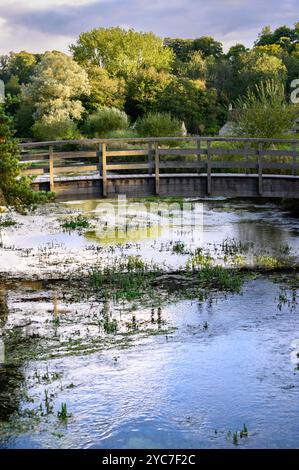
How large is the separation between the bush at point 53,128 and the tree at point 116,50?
24.1 metres

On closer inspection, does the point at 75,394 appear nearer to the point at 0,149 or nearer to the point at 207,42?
the point at 0,149

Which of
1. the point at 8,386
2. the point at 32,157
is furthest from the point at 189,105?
the point at 8,386

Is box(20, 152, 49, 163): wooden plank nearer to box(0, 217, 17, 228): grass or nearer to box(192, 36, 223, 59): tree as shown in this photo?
box(0, 217, 17, 228): grass

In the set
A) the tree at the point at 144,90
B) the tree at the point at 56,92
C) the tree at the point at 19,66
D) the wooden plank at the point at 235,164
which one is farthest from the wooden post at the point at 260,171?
the tree at the point at 19,66

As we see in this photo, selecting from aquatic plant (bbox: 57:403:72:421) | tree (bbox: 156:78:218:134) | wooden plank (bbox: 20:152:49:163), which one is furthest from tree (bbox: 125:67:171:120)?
aquatic plant (bbox: 57:403:72:421)

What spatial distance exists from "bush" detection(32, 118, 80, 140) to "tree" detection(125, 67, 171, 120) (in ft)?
28.7

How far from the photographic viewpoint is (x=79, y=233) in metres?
32.9

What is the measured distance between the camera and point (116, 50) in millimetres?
102938

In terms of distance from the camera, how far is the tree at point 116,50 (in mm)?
100438

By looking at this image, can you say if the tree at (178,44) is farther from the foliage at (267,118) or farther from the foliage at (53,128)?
the foliage at (267,118)

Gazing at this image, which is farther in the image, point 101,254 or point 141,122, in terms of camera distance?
point 141,122

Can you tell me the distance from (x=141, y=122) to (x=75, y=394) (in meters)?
42.9
